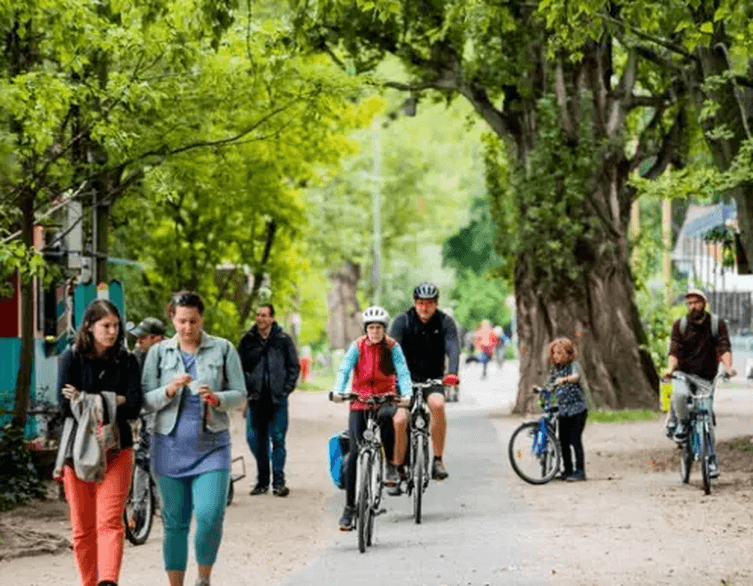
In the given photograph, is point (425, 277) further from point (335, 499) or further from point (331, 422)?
point (335, 499)

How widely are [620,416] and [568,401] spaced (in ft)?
39.6

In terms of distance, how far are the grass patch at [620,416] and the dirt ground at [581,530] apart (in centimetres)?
775

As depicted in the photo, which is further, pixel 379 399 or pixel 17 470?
pixel 17 470

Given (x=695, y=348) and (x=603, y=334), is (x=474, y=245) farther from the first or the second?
(x=695, y=348)

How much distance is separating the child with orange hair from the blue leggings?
922 cm

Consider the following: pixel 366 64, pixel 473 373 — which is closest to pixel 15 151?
→ pixel 366 64

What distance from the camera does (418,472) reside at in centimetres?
1490

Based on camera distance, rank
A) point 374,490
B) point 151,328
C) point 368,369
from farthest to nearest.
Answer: point 151,328, point 368,369, point 374,490

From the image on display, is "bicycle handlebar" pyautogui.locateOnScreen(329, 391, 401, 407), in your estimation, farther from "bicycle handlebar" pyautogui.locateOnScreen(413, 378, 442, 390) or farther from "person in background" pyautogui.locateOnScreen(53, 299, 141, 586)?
"person in background" pyautogui.locateOnScreen(53, 299, 141, 586)

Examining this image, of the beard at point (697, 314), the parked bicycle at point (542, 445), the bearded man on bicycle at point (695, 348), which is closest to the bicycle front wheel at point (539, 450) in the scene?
the parked bicycle at point (542, 445)

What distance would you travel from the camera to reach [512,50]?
3095cm

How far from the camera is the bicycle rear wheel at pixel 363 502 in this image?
1294 centimetres

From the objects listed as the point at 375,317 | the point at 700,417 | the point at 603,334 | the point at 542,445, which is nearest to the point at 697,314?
the point at 700,417

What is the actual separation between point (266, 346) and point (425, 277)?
76.3m
